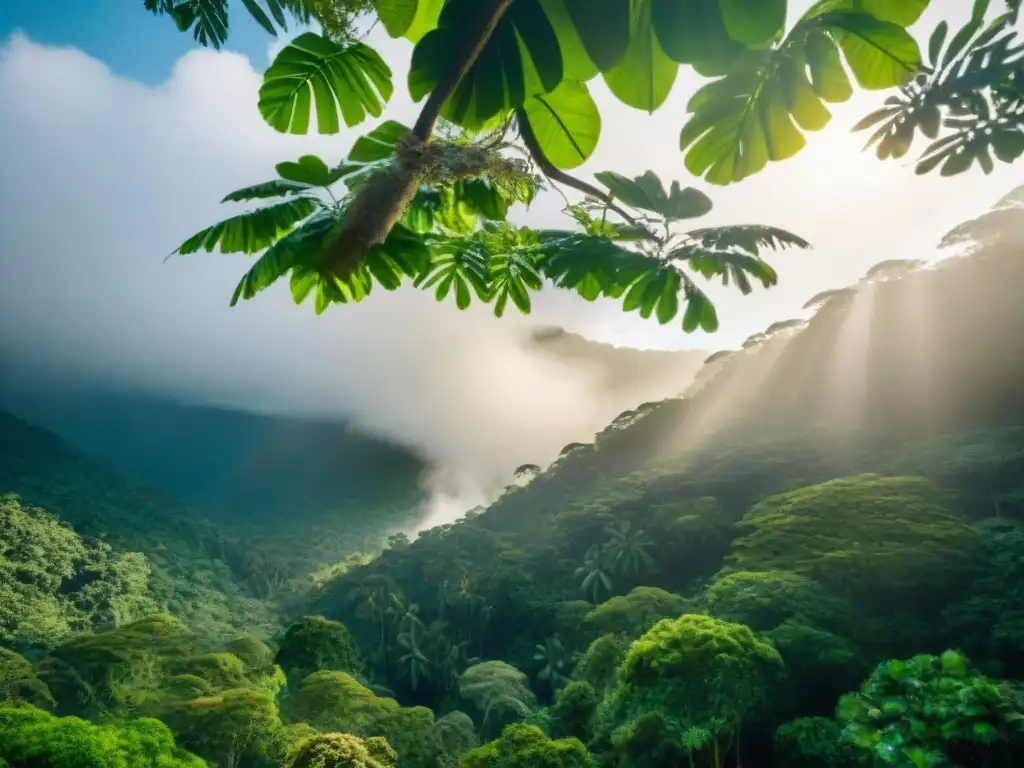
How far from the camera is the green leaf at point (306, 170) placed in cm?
104

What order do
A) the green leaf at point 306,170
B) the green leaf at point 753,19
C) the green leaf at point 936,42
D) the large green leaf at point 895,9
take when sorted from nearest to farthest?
the green leaf at point 753,19 → the large green leaf at point 895,9 → the green leaf at point 306,170 → the green leaf at point 936,42

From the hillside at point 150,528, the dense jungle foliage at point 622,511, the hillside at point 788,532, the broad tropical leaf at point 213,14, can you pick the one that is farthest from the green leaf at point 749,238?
the hillside at point 150,528

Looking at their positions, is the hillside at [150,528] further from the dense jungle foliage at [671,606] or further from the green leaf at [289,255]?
the green leaf at [289,255]

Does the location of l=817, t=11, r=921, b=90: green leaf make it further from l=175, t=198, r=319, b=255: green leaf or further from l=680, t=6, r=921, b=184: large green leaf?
l=175, t=198, r=319, b=255: green leaf

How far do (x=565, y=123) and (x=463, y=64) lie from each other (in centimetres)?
30

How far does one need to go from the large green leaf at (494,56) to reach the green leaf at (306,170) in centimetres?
35

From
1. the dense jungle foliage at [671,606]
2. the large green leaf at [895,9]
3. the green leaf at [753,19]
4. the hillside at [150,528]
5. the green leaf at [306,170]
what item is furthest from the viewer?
the hillside at [150,528]

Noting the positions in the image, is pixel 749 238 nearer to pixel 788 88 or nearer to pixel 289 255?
pixel 788 88

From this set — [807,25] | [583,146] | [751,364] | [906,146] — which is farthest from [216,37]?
[751,364]

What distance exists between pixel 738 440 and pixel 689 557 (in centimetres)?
1047

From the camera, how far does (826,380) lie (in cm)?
3197

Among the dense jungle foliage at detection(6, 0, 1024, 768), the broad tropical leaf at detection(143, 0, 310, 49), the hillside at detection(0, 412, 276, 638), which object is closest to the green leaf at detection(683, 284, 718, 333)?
the dense jungle foliage at detection(6, 0, 1024, 768)

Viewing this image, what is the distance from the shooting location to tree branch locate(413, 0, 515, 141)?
2.34 ft

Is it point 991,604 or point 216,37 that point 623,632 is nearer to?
point 991,604
